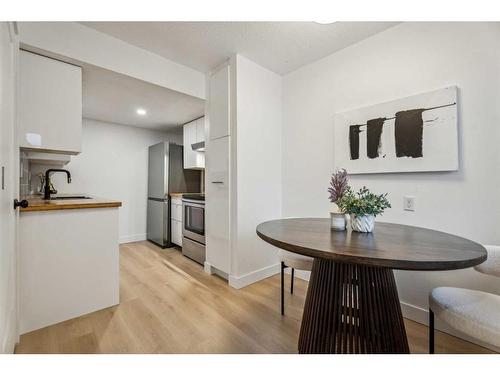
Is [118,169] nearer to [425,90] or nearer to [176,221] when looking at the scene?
[176,221]

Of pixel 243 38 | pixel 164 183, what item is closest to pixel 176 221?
pixel 164 183

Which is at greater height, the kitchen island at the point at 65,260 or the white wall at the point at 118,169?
the white wall at the point at 118,169

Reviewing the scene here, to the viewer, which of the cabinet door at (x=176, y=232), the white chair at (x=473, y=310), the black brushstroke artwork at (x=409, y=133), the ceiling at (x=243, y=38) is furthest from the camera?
the cabinet door at (x=176, y=232)

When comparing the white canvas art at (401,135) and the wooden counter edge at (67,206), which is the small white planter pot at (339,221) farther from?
the wooden counter edge at (67,206)

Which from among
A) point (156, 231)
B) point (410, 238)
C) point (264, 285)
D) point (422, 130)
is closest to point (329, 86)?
point (422, 130)

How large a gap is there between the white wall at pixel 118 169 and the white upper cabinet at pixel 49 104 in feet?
6.13

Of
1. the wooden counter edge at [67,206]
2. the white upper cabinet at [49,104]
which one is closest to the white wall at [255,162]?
the wooden counter edge at [67,206]

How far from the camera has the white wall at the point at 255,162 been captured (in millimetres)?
2307

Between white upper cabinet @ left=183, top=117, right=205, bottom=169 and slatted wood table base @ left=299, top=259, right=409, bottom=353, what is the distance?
274cm

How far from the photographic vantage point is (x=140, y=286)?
229cm

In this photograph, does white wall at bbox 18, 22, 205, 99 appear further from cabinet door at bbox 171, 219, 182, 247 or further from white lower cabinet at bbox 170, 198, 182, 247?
cabinet door at bbox 171, 219, 182, 247

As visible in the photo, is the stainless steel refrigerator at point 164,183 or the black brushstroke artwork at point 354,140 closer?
the black brushstroke artwork at point 354,140
